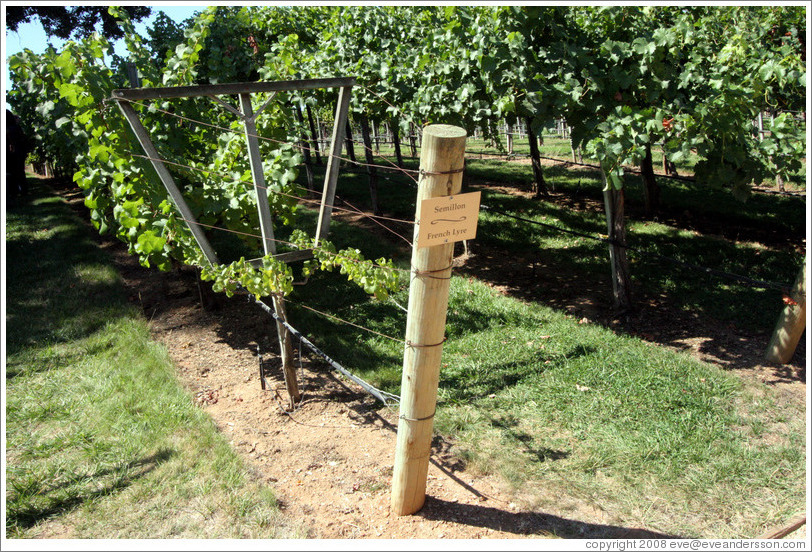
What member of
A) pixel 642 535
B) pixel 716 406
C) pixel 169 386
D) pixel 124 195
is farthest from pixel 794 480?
pixel 124 195

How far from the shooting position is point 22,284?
771 cm

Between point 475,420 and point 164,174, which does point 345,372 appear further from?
point 164,174

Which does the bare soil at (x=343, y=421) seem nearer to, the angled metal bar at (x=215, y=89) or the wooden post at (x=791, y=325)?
the wooden post at (x=791, y=325)

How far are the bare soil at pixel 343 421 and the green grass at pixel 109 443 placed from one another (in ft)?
0.74

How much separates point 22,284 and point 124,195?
4.06 metres

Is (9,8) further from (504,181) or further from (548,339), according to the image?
(548,339)

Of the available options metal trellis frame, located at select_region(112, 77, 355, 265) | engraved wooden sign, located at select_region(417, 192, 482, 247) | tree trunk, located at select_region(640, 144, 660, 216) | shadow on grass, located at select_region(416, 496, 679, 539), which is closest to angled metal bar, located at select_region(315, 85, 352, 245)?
metal trellis frame, located at select_region(112, 77, 355, 265)

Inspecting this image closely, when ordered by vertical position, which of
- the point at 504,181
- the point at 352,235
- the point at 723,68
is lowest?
the point at 352,235

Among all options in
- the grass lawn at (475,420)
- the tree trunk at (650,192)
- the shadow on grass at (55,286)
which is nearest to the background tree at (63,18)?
the shadow on grass at (55,286)

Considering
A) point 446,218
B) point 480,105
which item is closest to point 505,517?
point 446,218

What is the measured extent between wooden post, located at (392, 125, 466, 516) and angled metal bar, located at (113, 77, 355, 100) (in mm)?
1266

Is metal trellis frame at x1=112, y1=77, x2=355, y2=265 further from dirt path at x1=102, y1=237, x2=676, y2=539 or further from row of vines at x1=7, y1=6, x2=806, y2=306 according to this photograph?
dirt path at x1=102, y1=237, x2=676, y2=539

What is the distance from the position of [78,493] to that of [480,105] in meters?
4.86

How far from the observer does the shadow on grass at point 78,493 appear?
134 inches
